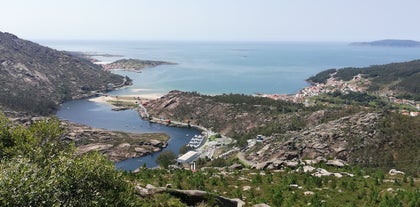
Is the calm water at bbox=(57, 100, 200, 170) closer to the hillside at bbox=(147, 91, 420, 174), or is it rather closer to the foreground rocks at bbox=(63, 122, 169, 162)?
the foreground rocks at bbox=(63, 122, 169, 162)

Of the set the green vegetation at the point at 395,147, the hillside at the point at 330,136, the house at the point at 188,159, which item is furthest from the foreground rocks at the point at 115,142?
the green vegetation at the point at 395,147

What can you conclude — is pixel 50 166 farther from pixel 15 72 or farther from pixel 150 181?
pixel 15 72

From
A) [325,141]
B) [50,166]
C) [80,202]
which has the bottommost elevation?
[325,141]

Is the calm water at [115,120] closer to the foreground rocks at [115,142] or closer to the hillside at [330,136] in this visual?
the foreground rocks at [115,142]

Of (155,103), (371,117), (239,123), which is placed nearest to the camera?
(371,117)

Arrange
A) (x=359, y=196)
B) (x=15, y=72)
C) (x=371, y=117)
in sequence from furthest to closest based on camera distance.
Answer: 1. (x=15, y=72)
2. (x=371, y=117)
3. (x=359, y=196)

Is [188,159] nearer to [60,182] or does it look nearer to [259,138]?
[259,138]

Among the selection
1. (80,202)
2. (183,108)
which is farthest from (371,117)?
(183,108)

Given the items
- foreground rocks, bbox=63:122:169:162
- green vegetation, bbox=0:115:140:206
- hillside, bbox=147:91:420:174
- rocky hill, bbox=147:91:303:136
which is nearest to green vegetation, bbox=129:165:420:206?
hillside, bbox=147:91:420:174
